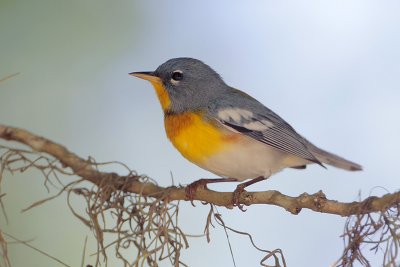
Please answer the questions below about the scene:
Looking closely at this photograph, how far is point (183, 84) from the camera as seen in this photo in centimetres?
392

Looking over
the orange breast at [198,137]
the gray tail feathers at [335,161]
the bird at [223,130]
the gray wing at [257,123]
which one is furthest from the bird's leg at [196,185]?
the gray tail feathers at [335,161]

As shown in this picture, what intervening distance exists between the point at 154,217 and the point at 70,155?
494 mm

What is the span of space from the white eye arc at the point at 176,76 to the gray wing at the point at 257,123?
1.12 feet

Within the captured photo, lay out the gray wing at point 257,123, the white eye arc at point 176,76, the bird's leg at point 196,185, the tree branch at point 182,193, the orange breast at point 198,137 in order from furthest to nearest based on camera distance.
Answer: the white eye arc at point 176,76, the gray wing at point 257,123, the orange breast at point 198,137, the bird's leg at point 196,185, the tree branch at point 182,193

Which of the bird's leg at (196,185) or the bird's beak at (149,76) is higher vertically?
the bird's beak at (149,76)

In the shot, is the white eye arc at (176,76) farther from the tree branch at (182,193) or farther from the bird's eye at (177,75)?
the tree branch at (182,193)

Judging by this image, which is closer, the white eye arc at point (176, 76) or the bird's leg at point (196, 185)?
the bird's leg at point (196, 185)

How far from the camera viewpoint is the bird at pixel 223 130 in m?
3.46

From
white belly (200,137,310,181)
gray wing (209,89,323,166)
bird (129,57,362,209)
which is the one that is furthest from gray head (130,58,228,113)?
white belly (200,137,310,181)


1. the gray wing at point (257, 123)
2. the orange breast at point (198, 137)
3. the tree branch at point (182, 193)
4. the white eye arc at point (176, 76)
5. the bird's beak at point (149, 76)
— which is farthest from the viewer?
the white eye arc at point (176, 76)

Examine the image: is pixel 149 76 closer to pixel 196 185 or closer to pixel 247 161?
pixel 247 161

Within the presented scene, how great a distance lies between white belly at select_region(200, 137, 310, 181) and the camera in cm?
345

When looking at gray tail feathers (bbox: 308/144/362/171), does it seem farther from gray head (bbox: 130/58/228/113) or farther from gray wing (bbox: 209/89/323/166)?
gray head (bbox: 130/58/228/113)

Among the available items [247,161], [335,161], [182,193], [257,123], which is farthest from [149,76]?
[335,161]
